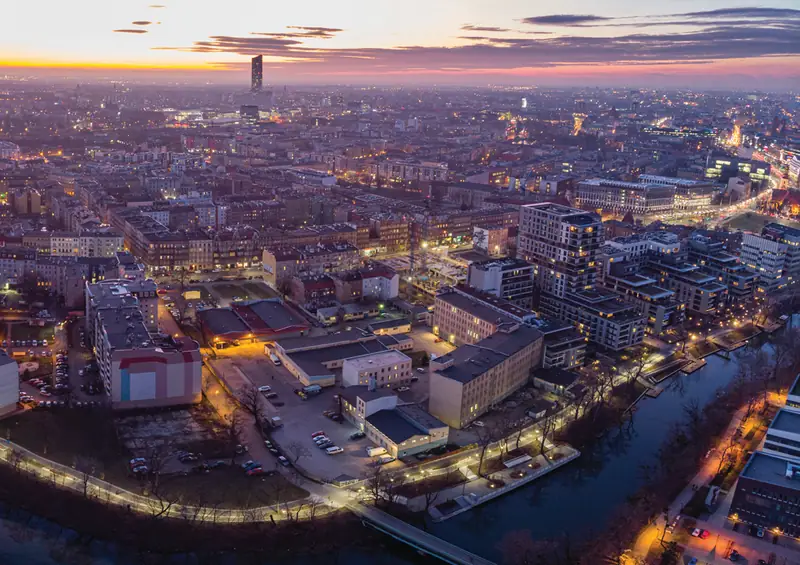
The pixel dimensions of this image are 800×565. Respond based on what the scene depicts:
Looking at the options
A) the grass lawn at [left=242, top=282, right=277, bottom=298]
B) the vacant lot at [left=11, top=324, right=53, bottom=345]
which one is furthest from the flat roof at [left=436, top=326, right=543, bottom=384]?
the vacant lot at [left=11, top=324, right=53, bottom=345]

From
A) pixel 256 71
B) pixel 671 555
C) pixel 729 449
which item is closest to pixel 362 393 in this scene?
pixel 671 555

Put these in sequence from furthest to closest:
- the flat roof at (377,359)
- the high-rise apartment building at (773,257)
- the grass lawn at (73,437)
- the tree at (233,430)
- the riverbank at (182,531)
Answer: the high-rise apartment building at (773,257) → the flat roof at (377,359) → the tree at (233,430) → the grass lawn at (73,437) → the riverbank at (182,531)

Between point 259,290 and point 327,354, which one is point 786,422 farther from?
point 259,290

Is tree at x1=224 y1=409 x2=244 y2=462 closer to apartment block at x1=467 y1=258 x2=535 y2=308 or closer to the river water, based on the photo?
the river water

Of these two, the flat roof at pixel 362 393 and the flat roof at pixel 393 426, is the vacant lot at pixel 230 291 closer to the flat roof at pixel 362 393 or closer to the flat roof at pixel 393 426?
the flat roof at pixel 362 393

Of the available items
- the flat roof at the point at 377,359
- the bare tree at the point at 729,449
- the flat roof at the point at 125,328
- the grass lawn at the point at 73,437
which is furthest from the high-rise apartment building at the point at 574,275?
the grass lawn at the point at 73,437

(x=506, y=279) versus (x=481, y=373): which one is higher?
(x=506, y=279)

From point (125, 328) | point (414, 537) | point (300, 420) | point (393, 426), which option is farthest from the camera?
point (125, 328)
